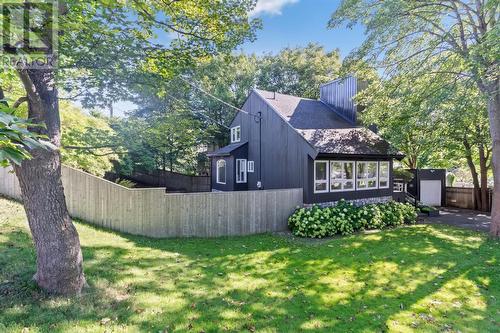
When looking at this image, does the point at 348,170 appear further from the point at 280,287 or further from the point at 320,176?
the point at 280,287

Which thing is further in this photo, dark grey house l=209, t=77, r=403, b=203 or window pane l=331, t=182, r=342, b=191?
window pane l=331, t=182, r=342, b=191

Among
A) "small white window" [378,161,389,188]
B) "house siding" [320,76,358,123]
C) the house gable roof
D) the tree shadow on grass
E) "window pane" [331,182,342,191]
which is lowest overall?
the tree shadow on grass

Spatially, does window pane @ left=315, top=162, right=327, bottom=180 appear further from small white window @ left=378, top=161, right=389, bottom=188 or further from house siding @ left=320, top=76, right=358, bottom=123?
house siding @ left=320, top=76, right=358, bottom=123

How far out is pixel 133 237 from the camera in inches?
312

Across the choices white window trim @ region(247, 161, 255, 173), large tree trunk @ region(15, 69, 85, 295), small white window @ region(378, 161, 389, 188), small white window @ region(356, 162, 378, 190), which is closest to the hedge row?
small white window @ region(356, 162, 378, 190)

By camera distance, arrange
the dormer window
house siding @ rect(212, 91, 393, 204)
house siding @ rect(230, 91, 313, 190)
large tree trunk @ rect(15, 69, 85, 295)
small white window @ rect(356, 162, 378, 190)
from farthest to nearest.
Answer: the dormer window → small white window @ rect(356, 162, 378, 190) → house siding @ rect(230, 91, 313, 190) → house siding @ rect(212, 91, 393, 204) → large tree trunk @ rect(15, 69, 85, 295)

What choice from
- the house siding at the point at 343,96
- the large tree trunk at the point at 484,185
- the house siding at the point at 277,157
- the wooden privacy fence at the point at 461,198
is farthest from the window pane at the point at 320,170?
the wooden privacy fence at the point at 461,198

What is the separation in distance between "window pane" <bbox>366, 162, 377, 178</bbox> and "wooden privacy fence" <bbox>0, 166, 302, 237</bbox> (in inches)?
236

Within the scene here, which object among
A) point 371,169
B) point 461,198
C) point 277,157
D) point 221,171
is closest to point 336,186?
point 371,169

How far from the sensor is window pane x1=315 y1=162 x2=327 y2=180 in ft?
38.0

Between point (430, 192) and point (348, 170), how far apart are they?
28.7 ft

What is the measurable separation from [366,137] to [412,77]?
Answer: 3.48 meters

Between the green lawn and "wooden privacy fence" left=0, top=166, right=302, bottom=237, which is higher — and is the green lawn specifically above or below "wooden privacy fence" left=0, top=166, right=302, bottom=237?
below

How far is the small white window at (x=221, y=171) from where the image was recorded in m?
17.1
